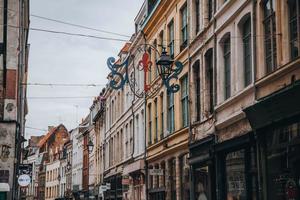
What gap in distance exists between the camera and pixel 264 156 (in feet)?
56.1

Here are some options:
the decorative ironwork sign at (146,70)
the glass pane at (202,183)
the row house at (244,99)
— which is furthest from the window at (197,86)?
the glass pane at (202,183)

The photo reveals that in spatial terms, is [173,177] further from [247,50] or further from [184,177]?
[247,50]

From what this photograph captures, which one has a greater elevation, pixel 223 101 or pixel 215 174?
pixel 223 101

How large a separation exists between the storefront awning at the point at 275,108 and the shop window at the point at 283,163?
13.4 inches

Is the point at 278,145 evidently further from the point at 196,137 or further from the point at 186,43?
the point at 186,43

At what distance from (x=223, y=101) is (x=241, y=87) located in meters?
1.74

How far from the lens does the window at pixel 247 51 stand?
18.9m

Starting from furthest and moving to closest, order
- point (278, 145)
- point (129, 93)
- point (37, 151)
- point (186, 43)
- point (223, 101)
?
point (37, 151)
point (129, 93)
point (186, 43)
point (223, 101)
point (278, 145)

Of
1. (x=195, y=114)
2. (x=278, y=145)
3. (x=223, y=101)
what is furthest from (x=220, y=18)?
(x=278, y=145)

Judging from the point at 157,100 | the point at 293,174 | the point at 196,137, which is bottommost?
the point at 293,174

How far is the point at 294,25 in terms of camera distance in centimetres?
1541

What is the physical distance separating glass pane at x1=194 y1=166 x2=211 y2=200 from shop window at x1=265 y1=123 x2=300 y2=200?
6.22 m

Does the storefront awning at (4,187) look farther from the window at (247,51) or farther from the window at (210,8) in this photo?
the window at (247,51)

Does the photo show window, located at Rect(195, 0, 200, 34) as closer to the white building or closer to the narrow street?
the narrow street
